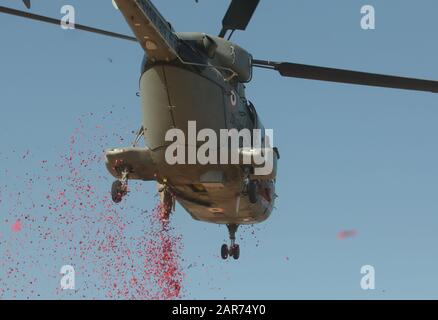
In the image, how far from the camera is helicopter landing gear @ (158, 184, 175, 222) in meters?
30.6

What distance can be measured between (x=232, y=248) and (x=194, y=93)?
39.3ft

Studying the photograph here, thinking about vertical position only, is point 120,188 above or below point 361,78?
below

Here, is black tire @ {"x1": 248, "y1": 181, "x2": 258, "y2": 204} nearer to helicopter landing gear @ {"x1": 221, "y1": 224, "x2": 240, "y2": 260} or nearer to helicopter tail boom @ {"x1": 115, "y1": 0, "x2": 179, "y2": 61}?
helicopter tail boom @ {"x1": 115, "y1": 0, "x2": 179, "y2": 61}

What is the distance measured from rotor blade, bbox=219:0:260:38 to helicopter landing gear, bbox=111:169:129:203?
6.87m

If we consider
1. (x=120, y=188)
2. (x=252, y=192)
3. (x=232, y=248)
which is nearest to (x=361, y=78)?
(x=252, y=192)

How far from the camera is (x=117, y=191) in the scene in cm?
2961

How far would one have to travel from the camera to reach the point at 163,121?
2684 centimetres

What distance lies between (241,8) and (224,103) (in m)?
3.42

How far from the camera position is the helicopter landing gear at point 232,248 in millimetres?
36500

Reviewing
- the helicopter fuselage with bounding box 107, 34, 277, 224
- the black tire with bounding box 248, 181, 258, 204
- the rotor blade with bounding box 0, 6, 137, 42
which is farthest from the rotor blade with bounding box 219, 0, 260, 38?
the black tire with bounding box 248, 181, 258, 204

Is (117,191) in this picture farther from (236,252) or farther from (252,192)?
(236,252)

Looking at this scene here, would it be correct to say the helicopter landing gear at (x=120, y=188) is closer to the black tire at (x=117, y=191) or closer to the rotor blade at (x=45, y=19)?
the black tire at (x=117, y=191)
